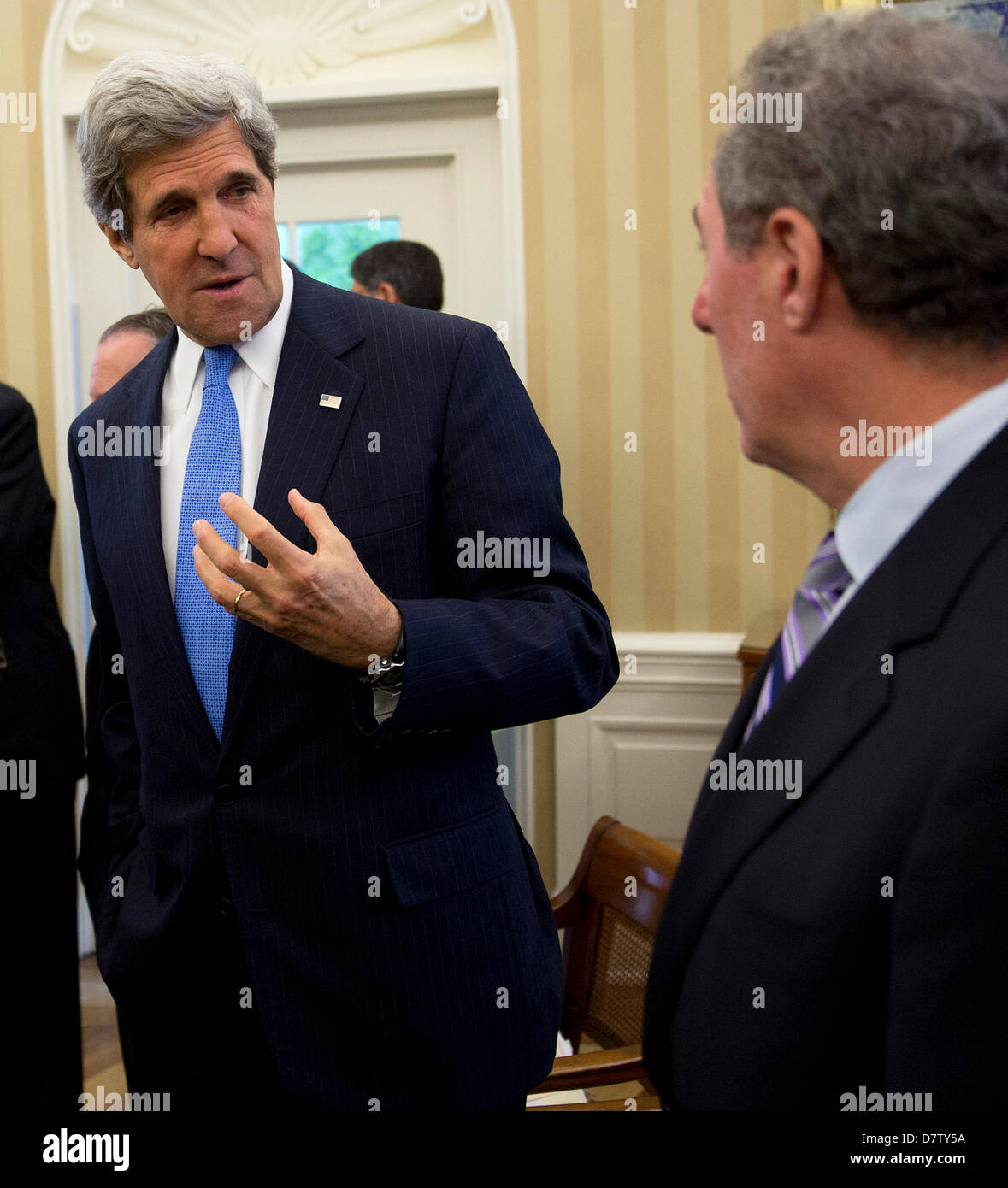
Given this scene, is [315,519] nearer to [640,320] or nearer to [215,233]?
[215,233]

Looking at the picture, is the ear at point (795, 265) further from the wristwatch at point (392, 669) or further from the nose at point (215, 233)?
the nose at point (215, 233)

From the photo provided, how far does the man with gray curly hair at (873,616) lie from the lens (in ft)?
2.05

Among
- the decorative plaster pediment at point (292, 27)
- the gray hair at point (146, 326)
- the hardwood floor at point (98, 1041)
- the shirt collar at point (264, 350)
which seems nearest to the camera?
the shirt collar at point (264, 350)

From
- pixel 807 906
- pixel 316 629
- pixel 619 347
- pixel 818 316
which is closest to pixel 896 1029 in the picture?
pixel 807 906

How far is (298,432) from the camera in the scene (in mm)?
1320

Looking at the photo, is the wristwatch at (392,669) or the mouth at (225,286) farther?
the mouth at (225,286)

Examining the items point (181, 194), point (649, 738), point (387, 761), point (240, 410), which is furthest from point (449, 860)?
point (649, 738)

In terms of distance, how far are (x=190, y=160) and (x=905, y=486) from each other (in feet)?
3.28

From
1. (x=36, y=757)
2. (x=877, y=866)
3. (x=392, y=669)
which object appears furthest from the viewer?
(x=36, y=757)

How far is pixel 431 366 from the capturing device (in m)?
1.35

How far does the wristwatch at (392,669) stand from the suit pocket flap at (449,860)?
0.67ft

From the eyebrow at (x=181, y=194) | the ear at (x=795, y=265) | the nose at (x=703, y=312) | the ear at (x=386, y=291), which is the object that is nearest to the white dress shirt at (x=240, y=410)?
the eyebrow at (x=181, y=194)

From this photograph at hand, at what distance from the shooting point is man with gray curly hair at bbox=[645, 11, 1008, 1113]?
626mm

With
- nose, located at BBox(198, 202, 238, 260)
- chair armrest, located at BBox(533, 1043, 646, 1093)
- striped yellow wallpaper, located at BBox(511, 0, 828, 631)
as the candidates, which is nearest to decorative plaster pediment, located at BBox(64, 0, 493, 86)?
striped yellow wallpaper, located at BBox(511, 0, 828, 631)
